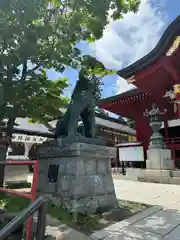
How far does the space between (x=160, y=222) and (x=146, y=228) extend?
44cm

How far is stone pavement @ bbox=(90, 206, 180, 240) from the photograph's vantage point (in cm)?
288

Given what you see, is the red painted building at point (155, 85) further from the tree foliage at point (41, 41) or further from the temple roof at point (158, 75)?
the tree foliage at point (41, 41)

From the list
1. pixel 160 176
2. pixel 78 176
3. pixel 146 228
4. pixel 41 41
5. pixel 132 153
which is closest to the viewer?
pixel 146 228

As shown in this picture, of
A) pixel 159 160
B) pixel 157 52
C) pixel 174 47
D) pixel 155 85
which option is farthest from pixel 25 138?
pixel 174 47

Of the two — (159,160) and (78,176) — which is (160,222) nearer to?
Result: (78,176)

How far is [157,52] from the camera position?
9.25 meters

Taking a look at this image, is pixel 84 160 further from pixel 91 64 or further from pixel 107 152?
pixel 91 64

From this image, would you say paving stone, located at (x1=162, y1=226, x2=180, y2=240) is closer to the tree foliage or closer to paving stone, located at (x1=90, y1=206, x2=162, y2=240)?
paving stone, located at (x1=90, y1=206, x2=162, y2=240)

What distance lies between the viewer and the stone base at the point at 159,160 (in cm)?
906

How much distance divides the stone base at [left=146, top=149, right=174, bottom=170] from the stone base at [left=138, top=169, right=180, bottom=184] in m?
0.29

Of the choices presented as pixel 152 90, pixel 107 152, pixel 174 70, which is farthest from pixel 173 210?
pixel 152 90

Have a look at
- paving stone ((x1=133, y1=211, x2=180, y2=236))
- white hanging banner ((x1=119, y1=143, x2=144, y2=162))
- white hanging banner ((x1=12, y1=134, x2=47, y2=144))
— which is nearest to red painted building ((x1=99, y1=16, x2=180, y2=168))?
white hanging banner ((x1=119, y1=143, x2=144, y2=162))

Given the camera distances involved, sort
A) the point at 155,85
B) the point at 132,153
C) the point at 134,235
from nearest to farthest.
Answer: the point at 134,235 < the point at 155,85 < the point at 132,153

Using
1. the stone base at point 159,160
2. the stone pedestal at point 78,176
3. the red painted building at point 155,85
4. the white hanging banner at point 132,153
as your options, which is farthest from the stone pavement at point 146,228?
the white hanging banner at point 132,153
